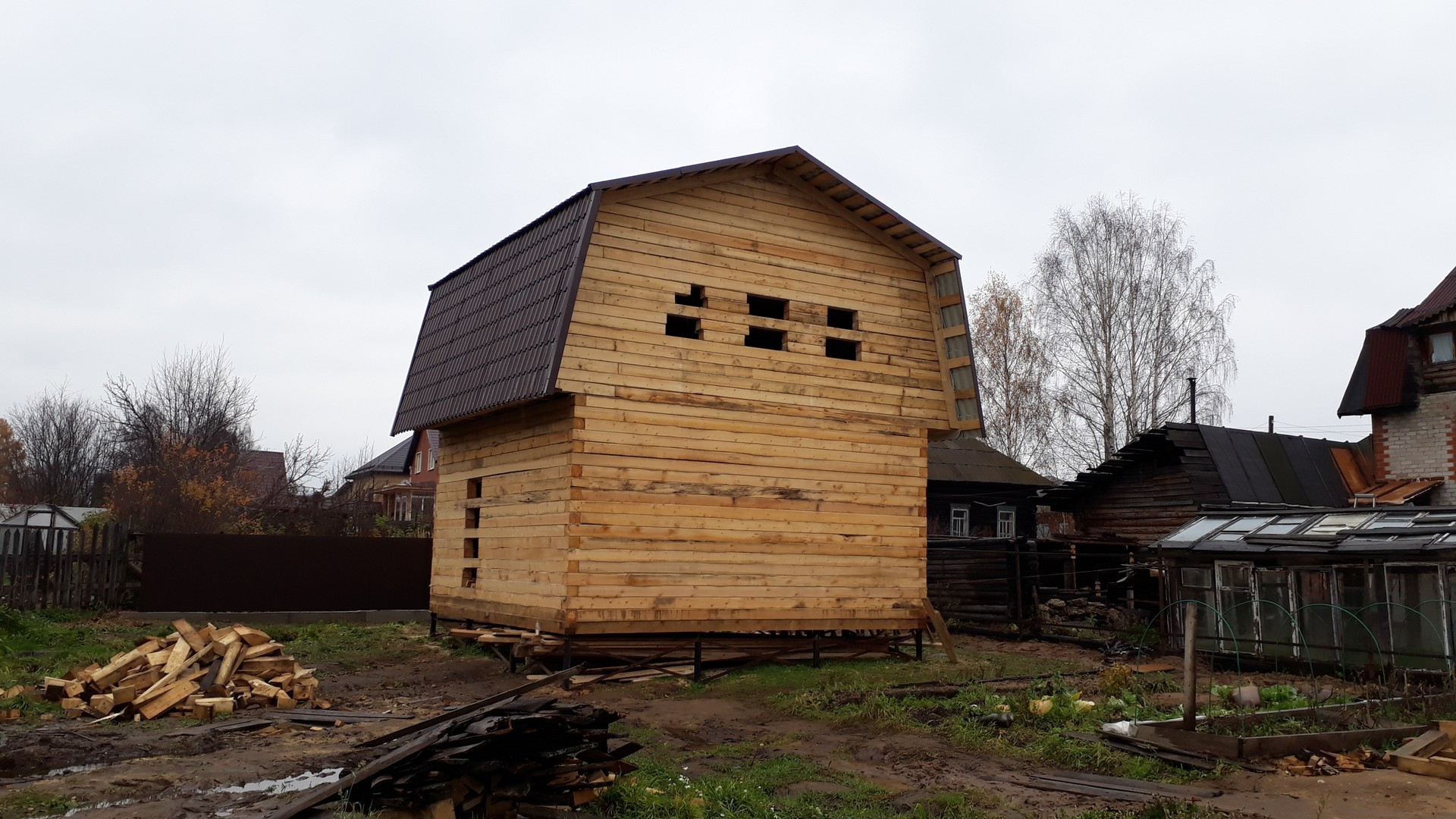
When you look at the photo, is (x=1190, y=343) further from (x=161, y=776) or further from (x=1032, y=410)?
(x=161, y=776)

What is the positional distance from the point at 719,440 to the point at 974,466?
2083 centimetres

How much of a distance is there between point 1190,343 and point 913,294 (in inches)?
883

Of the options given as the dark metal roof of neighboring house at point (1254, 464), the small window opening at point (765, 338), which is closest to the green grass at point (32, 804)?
the small window opening at point (765, 338)

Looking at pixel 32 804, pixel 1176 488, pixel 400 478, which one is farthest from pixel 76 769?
pixel 400 478

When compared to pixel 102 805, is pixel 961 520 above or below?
above

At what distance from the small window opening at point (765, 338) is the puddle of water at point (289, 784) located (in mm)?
9383

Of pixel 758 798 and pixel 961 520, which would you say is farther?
pixel 961 520

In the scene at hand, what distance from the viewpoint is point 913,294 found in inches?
680

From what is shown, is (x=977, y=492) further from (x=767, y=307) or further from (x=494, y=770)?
(x=494, y=770)

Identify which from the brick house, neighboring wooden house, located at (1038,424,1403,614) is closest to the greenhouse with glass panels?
neighboring wooden house, located at (1038,424,1403,614)

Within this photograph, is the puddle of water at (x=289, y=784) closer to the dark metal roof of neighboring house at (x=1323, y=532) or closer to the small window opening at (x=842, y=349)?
the small window opening at (x=842, y=349)

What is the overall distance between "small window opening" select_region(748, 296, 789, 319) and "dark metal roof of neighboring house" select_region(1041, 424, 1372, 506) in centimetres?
1250

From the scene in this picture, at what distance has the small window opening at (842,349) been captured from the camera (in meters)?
16.8

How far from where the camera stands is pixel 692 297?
15664 millimetres
